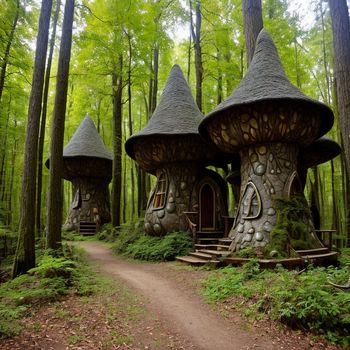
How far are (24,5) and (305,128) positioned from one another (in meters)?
13.0

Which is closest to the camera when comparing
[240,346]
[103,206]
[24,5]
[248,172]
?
[240,346]

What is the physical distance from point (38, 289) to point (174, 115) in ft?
29.4

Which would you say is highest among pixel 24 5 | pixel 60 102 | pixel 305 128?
pixel 24 5

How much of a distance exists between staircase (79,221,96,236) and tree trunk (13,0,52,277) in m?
13.1

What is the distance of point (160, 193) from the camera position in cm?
1332

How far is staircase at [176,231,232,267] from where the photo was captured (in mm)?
8909

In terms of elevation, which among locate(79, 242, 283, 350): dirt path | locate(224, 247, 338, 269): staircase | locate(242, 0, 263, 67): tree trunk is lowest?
locate(79, 242, 283, 350): dirt path

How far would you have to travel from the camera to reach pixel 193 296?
6.36 meters

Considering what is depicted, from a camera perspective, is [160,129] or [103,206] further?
[103,206]

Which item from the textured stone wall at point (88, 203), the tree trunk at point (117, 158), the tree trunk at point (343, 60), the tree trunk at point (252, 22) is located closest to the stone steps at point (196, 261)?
the tree trunk at point (343, 60)

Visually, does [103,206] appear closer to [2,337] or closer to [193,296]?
[193,296]

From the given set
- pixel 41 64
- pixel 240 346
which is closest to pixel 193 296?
pixel 240 346

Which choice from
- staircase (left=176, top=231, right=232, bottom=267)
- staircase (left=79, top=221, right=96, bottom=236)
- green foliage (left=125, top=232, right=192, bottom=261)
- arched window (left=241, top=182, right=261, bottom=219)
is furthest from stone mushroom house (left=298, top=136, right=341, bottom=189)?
staircase (left=79, top=221, right=96, bottom=236)

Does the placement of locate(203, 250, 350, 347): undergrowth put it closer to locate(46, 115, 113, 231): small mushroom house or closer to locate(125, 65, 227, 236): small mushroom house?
locate(125, 65, 227, 236): small mushroom house
